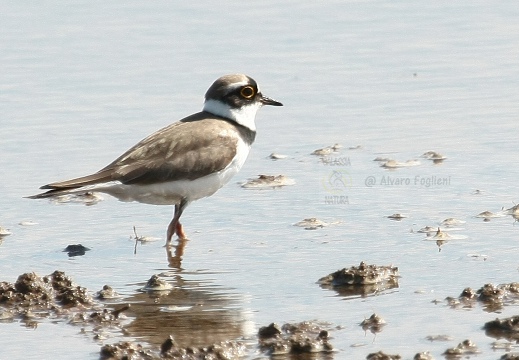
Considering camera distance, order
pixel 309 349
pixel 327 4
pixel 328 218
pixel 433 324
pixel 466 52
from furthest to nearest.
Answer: pixel 327 4, pixel 466 52, pixel 328 218, pixel 433 324, pixel 309 349

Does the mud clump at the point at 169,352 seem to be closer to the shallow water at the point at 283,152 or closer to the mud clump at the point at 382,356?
the shallow water at the point at 283,152

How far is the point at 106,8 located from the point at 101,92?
3526mm

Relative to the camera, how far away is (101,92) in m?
13.0

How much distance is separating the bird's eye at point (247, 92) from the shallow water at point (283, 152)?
0.75 metres

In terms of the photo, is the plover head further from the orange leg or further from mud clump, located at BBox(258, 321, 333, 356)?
mud clump, located at BBox(258, 321, 333, 356)

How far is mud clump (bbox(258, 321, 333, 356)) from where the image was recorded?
6.36 meters

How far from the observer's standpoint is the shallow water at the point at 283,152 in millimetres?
7293

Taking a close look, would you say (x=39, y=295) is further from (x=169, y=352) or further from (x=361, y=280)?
(x=361, y=280)

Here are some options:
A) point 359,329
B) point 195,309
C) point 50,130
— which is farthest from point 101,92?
point 359,329

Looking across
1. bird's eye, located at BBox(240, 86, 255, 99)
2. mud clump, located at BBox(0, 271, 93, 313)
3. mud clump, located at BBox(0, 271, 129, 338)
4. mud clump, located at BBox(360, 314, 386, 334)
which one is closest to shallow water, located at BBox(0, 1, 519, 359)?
mud clump, located at BBox(360, 314, 386, 334)

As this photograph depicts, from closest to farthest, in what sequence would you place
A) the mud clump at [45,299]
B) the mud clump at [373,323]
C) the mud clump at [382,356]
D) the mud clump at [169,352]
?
the mud clump at [382,356] → the mud clump at [169,352] → the mud clump at [373,323] → the mud clump at [45,299]

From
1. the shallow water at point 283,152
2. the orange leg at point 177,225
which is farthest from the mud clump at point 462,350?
the orange leg at point 177,225

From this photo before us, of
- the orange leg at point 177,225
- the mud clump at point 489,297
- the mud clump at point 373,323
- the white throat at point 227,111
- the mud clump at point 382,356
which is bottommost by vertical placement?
the mud clump at point 382,356

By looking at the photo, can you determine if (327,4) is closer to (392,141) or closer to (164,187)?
(392,141)
